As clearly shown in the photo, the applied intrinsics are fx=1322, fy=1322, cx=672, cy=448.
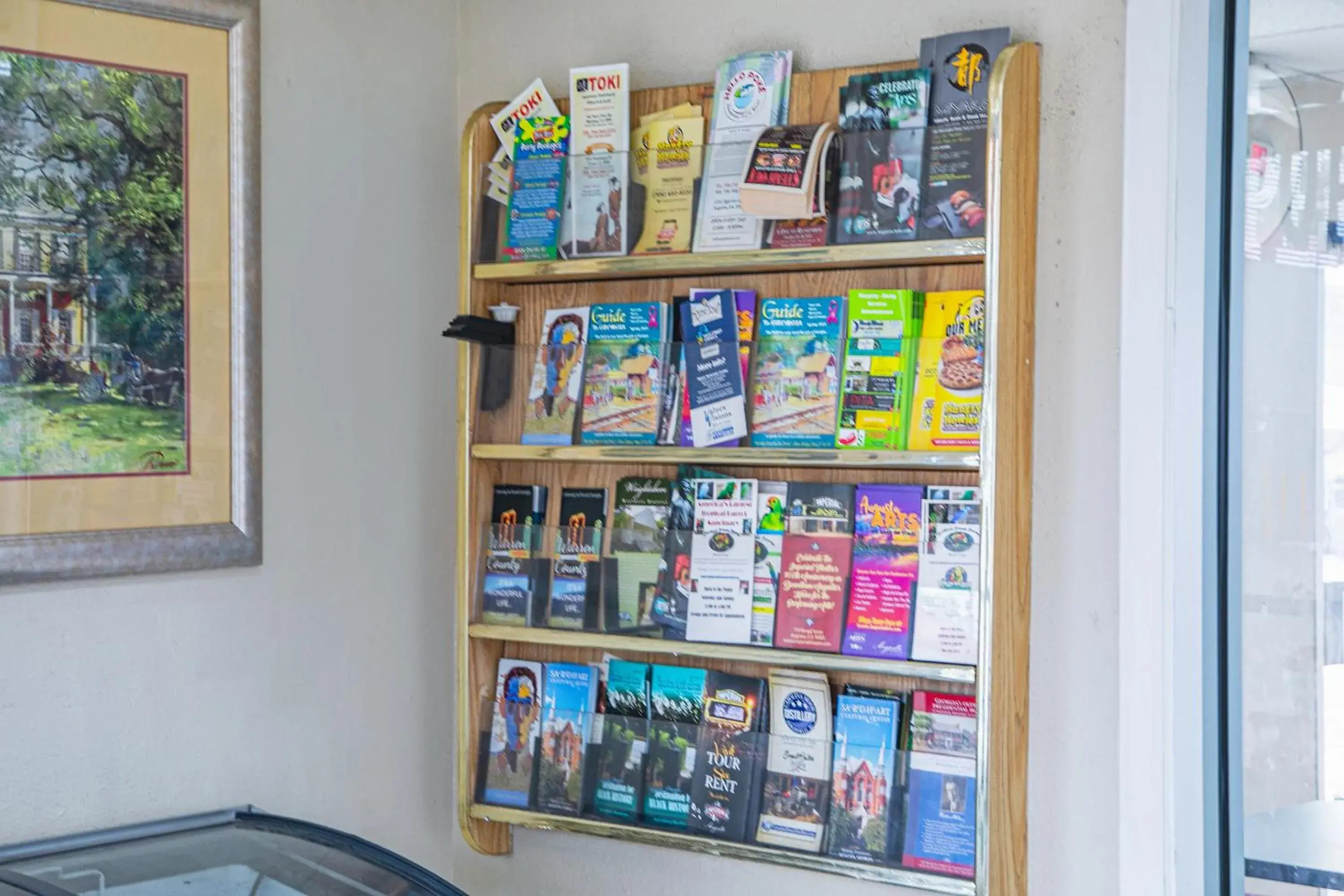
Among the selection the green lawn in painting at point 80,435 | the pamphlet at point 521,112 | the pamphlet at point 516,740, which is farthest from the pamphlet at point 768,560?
the green lawn in painting at point 80,435

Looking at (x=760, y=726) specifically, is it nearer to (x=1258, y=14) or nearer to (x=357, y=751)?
(x=357, y=751)

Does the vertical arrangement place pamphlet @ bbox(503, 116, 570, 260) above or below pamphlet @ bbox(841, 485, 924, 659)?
above

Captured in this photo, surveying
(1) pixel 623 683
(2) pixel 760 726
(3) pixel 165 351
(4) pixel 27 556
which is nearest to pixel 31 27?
(3) pixel 165 351

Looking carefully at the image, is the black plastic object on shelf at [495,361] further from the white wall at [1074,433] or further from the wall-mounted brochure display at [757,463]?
the white wall at [1074,433]

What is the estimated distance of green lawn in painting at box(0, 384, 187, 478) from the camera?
224 cm

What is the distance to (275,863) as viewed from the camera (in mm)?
2256

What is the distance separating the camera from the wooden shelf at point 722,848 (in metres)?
2.32

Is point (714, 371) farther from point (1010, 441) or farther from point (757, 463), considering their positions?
point (1010, 441)

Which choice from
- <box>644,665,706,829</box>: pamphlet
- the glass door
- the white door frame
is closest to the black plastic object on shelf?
<box>644,665,706,829</box>: pamphlet

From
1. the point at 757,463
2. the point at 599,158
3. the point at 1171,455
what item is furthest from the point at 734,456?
the point at 1171,455

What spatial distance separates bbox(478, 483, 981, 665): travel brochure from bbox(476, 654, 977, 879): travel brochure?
130mm

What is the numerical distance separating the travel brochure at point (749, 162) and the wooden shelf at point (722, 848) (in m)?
1.12

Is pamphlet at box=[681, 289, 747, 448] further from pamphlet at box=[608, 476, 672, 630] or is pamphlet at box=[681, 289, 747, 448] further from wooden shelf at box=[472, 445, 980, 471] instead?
pamphlet at box=[608, 476, 672, 630]

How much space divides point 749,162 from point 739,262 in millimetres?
187
